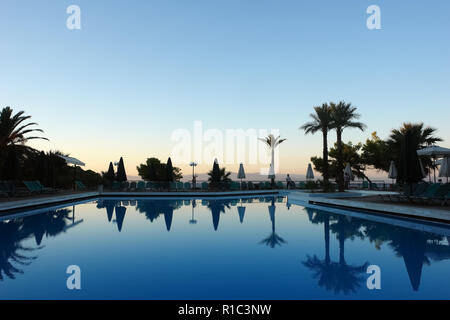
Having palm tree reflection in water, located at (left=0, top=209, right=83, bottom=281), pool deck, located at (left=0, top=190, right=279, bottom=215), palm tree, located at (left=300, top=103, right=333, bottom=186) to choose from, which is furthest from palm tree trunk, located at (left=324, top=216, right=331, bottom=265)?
pool deck, located at (left=0, top=190, right=279, bottom=215)

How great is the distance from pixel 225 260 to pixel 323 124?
17411 mm

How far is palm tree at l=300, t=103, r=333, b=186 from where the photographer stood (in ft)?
65.2

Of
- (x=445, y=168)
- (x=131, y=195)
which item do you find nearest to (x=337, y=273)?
(x=445, y=168)

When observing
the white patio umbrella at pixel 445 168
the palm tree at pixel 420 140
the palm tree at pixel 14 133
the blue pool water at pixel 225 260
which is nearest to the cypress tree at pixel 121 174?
the palm tree at pixel 14 133

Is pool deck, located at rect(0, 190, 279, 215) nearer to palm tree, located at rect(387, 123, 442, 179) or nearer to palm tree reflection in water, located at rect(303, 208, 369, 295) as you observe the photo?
palm tree, located at rect(387, 123, 442, 179)

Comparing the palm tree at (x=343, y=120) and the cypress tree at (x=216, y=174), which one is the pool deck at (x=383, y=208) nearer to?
the palm tree at (x=343, y=120)

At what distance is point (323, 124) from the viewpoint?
2025cm

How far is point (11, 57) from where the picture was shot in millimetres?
16531

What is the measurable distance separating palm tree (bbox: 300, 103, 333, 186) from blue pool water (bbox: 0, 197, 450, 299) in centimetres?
1090

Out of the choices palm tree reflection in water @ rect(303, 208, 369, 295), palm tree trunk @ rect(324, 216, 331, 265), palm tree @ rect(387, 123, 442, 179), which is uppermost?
palm tree @ rect(387, 123, 442, 179)

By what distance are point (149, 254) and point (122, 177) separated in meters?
19.1

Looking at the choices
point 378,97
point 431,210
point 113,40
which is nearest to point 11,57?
point 113,40

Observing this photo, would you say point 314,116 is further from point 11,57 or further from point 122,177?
point 11,57

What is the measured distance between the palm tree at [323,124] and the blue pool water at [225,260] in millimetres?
10905
